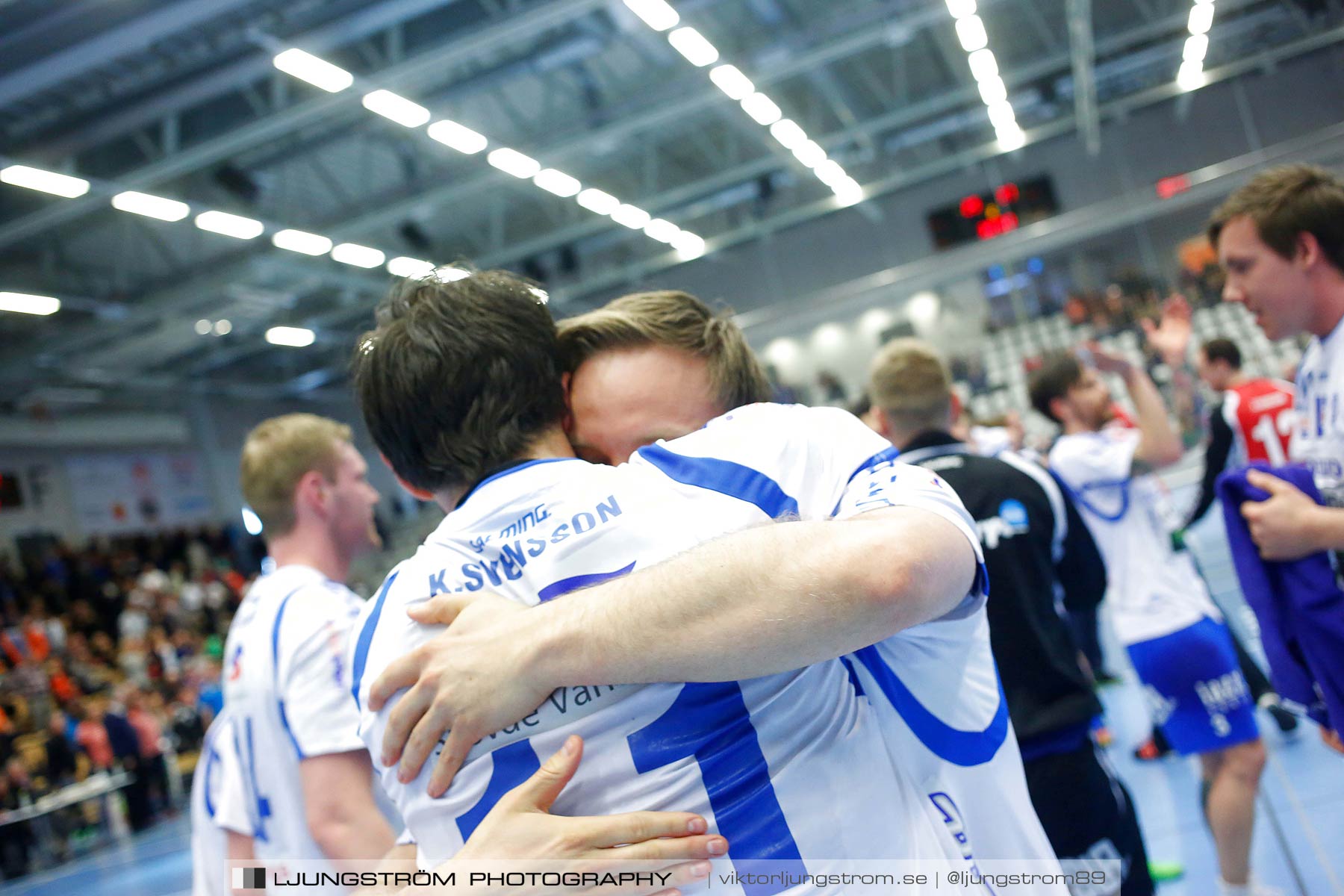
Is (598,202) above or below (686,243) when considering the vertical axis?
above

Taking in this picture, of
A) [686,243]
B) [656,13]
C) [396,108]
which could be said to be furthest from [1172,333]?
[686,243]

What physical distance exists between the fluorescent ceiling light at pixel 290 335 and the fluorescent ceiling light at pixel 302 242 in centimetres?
436

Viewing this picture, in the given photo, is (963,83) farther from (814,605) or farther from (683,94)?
(814,605)

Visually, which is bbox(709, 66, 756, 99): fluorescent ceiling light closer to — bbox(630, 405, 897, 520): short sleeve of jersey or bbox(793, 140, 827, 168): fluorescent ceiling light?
bbox(793, 140, 827, 168): fluorescent ceiling light

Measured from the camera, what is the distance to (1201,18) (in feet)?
44.9

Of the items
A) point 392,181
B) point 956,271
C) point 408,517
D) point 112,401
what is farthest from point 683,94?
point 112,401

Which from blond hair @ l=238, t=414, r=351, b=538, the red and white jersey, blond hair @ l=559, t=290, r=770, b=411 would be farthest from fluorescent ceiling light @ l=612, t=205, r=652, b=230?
blond hair @ l=559, t=290, r=770, b=411

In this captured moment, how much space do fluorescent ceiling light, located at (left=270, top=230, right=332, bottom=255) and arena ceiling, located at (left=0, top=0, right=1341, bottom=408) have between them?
110mm

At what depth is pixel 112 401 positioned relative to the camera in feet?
66.9

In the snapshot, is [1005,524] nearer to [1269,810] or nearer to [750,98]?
[1269,810]

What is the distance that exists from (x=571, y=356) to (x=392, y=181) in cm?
1501

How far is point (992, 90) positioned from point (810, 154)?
287 centimetres

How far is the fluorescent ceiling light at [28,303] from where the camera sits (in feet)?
43.1

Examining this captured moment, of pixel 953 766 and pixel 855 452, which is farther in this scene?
pixel 953 766
